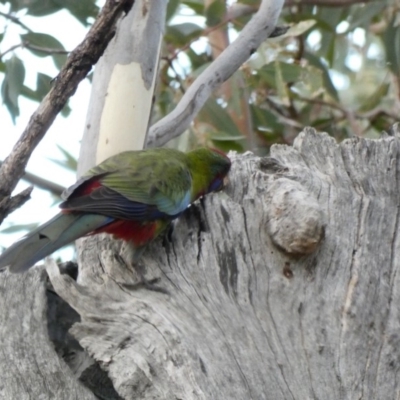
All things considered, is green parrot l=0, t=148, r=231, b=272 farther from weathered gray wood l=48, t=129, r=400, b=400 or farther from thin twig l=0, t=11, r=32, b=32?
thin twig l=0, t=11, r=32, b=32

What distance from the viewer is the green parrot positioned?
107 inches

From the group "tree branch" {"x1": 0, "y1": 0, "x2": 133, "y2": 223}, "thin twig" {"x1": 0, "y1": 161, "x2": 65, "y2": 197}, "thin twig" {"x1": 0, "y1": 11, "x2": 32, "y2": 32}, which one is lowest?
"tree branch" {"x1": 0, "y1": 0, "x2": 133, "y2": 223}

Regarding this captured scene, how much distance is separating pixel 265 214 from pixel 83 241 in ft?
2.36

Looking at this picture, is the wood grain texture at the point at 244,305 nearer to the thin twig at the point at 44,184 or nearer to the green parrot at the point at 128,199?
the green parrot at the point at 128,199

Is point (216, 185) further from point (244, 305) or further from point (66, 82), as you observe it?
point (66, 82)

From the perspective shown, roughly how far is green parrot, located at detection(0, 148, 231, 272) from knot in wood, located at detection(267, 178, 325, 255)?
515mm

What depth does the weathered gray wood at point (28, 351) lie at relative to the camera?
2.49 m

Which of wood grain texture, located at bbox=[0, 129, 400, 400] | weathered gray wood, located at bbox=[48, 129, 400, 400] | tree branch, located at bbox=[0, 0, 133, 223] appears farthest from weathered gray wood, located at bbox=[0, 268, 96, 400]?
tree branch, located at bbox=[0, 0, 133, 223]

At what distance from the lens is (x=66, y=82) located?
2570mm

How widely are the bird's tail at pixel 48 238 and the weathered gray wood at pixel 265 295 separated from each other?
0.10m

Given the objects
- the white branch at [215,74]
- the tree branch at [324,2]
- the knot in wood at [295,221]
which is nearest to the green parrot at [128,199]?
the white branch at [215,74]

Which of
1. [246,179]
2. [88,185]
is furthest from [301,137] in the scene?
[88,185]

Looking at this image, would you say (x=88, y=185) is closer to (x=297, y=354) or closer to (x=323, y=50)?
(x=297, y=354)

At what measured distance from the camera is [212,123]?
15.3ft
